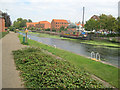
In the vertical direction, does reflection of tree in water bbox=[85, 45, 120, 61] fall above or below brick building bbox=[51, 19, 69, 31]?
below

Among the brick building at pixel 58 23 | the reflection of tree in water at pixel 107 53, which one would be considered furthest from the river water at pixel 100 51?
the brick building at pixel 58 23

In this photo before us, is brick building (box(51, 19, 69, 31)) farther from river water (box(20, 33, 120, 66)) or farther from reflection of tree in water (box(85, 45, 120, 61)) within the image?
reflection of tree in water (box(85, 45, 120, 61))

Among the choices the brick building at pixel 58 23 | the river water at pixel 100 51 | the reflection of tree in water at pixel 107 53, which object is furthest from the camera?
the brick building at pixel 58 23

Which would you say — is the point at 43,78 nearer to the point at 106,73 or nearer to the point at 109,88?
the point at 109,88

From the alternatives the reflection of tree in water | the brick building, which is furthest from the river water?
the brick building

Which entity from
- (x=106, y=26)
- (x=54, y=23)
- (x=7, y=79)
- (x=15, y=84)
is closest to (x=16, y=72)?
(x=7, y=79)

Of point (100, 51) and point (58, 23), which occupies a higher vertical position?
point (58, 23)

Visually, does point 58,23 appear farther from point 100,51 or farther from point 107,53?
point 107,53

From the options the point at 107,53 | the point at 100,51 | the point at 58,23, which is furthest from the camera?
the point at 58,23

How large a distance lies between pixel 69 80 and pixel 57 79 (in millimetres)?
477

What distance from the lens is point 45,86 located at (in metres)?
4.71

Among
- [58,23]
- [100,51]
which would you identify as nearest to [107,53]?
[100,51]

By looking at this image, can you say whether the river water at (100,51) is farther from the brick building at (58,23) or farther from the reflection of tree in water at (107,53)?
the brick building at (58,23)

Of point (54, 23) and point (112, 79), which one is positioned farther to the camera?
point (54, 23)
